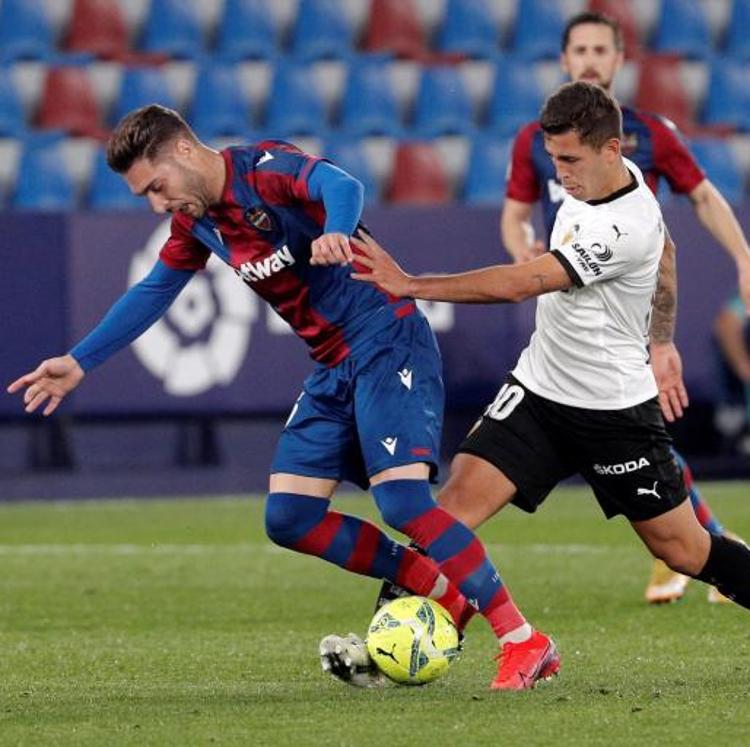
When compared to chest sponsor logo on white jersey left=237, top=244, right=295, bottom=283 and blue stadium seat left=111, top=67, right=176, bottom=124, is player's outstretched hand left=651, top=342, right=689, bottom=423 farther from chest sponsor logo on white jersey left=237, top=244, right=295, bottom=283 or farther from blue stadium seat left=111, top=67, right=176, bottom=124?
blue stadium seat left=111, top=67, right=176, bottom=124

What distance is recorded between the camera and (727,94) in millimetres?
15391

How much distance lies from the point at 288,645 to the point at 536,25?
30.9 feet

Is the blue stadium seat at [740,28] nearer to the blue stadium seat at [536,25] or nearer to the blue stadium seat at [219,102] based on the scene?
the blue stadium seat at [536,25]

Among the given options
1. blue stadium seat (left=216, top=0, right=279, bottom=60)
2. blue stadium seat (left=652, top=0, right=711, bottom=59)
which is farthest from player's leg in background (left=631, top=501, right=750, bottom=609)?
blue stadium seat (left=652, top=0, right=711, bottom=59)

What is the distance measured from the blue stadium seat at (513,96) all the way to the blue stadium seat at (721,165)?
1230 millimetres

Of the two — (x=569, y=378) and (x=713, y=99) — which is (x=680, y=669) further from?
(x=713, y=99)

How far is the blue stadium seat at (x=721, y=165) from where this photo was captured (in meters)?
14.6

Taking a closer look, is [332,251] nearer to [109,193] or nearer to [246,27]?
[109,193]

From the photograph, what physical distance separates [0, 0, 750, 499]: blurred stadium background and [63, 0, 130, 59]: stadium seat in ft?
0.05

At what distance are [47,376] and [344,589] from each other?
2810 millimetres

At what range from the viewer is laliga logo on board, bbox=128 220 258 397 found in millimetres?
11719

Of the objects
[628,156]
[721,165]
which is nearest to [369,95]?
[721,165]

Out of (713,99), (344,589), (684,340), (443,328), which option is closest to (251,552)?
(344,589)

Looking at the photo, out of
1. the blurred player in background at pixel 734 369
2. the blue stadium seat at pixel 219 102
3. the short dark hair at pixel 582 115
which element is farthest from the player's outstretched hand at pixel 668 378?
the blue stadium seat at pixel 219 102
